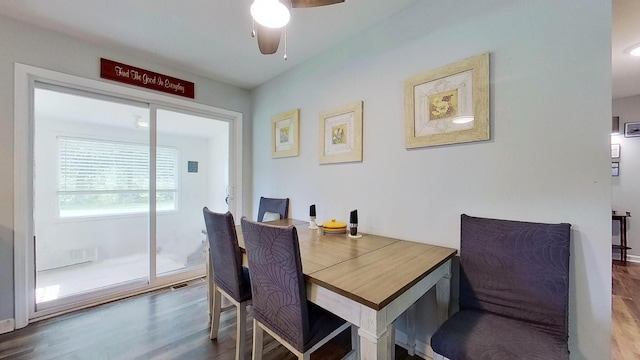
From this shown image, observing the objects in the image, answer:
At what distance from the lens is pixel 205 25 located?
2.03 metres

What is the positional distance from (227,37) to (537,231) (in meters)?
2.62

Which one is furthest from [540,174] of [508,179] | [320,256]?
[320,256]

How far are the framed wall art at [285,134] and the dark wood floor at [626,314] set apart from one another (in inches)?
115

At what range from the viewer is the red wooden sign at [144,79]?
2.37 m

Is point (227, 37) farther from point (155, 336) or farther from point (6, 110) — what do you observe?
point (155, 336)

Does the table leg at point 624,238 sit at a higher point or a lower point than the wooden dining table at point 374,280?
lower

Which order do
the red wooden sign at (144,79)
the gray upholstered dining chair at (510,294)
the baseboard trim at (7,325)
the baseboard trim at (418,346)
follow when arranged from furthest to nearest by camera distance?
the red wooden sign at (144,79) → the baseboard trim at (7,325) → the baseboard trim at (418,346) → the gray upholstered dining chair at (510,294)

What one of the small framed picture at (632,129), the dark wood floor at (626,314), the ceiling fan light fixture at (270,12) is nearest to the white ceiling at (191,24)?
the ceiling fan light fixture at (270,12)

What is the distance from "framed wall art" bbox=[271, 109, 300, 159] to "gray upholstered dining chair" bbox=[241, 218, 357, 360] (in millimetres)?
1552

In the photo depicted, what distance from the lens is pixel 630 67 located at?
2.57 m

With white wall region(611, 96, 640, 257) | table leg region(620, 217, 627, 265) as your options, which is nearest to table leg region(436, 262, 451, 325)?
table leg region(620, 217, 627, 265)

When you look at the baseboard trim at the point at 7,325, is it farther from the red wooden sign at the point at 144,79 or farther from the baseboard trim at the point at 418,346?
the baseboard trim at the point at 418,346

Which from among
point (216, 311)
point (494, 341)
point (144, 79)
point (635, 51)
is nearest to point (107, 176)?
point (144, 79)

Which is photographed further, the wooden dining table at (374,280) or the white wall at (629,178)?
the white wall at (629,178)
